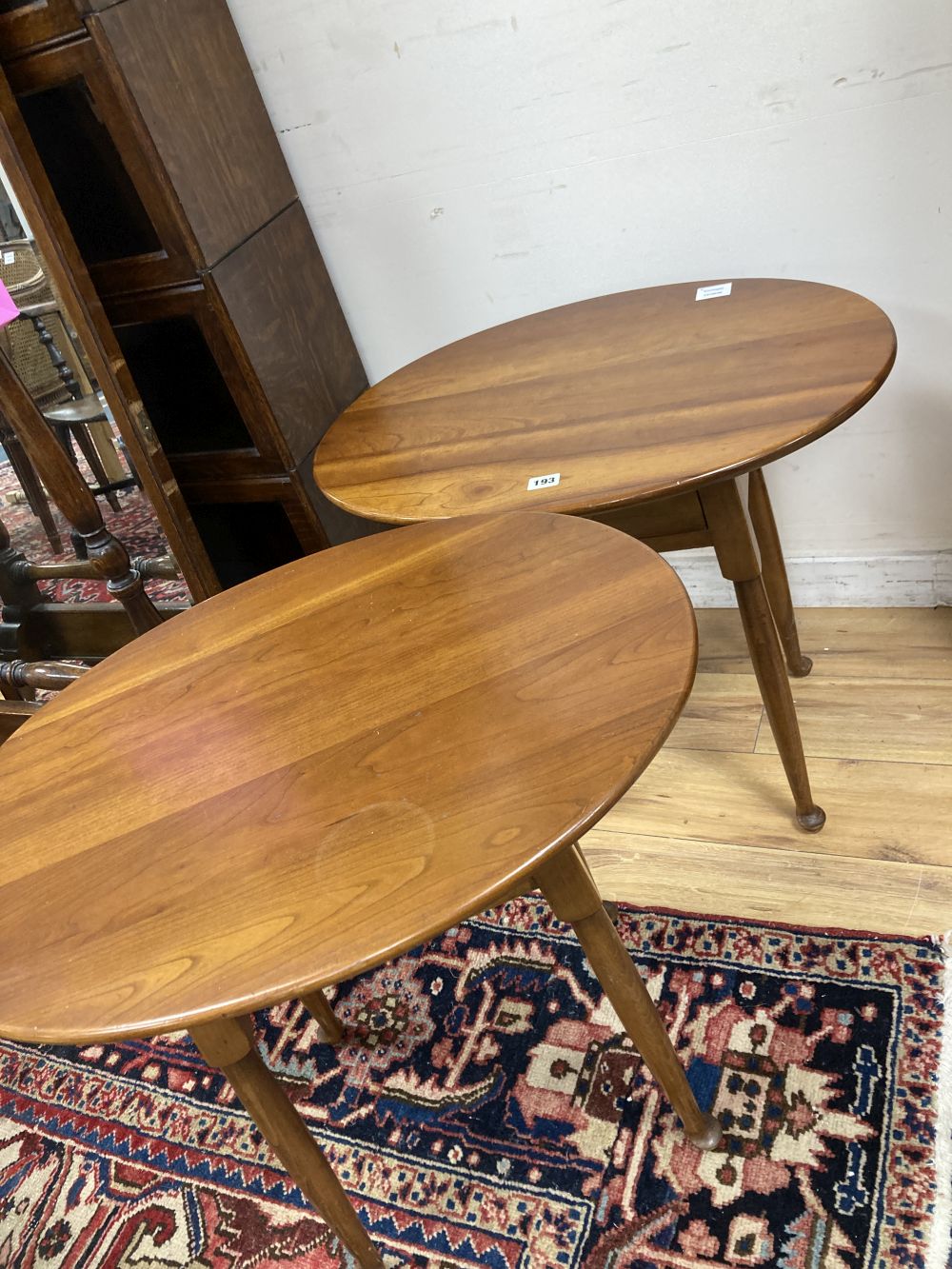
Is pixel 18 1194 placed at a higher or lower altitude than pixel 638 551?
lower

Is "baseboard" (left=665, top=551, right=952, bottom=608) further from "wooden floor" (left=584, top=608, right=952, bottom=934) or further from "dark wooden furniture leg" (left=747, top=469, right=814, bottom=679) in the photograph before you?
"dark wooden furniture leg" (left=747, top=469, right=814, bottom=679)

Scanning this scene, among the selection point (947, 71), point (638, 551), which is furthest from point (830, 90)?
point (638, 551)

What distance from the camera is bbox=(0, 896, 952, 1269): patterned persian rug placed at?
1.15 metres

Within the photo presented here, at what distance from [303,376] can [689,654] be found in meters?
1.24

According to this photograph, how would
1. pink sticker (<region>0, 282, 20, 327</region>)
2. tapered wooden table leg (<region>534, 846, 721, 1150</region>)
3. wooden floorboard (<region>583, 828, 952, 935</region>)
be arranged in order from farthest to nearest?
pink sticker (<region>0, 282, 20, 327</region>) < wooden floorboard (<region>583, 828, 952, 935</region>) < tapered wooden table leg (<region>534, 846, 721, 1150</region>)

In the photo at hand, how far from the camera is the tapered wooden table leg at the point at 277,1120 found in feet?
3.10

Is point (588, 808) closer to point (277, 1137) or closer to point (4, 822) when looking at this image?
point (277, 1137)

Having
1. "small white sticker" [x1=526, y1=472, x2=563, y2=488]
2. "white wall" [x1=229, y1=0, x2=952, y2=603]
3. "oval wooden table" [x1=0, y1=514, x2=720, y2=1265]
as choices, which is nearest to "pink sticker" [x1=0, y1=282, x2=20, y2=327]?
"white wall" [x1=229, y1=0, x2=952, y2=603]

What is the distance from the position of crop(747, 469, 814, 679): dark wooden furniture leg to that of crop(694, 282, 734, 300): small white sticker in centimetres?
28

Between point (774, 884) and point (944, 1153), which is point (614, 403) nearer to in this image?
point (774, 884)

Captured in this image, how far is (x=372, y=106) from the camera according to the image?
184cm

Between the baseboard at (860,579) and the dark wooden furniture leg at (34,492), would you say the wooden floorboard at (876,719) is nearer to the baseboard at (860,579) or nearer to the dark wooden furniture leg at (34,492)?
the baseboard at (860,579)

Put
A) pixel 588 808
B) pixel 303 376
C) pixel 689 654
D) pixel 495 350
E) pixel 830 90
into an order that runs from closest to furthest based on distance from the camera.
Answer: pixel 588 808 < pixel 689 654 < pixel 830 90 < pixel 495 350 < pixel 303 376

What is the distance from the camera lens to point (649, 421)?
4.39ft
